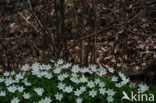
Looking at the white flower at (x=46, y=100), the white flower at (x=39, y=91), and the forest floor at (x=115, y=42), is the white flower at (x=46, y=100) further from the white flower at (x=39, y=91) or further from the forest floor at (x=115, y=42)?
the forest floor at (x=115, y=42)

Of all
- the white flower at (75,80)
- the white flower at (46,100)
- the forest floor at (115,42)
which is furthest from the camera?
the forest floor at (115,42)

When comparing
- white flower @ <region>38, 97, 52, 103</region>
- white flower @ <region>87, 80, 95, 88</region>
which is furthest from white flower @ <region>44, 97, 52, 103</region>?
white flower @ <region>87, 80, 95, 88</region>

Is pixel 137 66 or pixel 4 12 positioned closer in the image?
pixel 137 66

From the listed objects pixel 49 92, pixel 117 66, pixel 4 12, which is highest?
pixel 4 12

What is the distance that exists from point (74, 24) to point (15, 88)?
1.55m

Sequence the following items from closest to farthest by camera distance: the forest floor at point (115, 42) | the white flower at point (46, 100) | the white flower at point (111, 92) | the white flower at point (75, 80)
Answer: the white flower at point (46, 100)
the white flower at point (111, 92)
the white flower at point (75, 80)
the forest floor at point (115, 42)

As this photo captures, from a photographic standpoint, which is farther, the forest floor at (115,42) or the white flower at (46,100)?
the forest floor at (115,42)

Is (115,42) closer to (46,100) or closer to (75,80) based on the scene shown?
(75,80)

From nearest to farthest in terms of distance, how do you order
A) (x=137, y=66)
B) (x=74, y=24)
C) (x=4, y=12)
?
(x=74, y=24) < (x=137, y=66) < (x=4, y=12)

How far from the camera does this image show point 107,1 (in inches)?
212

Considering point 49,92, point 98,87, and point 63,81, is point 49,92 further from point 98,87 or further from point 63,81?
point 98,87

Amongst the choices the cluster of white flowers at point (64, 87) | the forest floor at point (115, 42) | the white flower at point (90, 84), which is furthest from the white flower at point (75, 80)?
the forest floor at point (115, 42)

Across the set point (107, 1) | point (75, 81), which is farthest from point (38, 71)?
point (107, 1)

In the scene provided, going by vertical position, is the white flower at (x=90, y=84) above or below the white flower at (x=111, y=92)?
above
